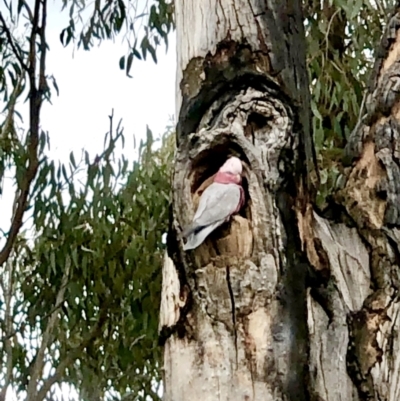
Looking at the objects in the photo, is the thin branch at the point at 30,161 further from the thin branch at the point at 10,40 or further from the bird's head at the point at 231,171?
the bird's head at the point at 231,171

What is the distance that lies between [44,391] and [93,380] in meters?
0.16

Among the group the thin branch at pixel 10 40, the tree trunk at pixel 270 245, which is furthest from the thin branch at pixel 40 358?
the tree trunk at pixel 270 245

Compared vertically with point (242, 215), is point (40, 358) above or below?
above

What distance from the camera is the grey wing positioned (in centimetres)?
100

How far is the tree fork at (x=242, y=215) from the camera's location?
974 mm

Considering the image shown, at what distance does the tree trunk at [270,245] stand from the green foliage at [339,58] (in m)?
0.89

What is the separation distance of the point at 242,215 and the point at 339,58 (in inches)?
58.7

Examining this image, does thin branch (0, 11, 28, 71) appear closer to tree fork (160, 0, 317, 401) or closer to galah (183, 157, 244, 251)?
tree fork (160, 0, 317, 401)

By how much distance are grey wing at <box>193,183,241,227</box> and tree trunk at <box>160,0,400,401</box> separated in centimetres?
2

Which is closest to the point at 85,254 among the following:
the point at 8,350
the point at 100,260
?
the point at 100,260

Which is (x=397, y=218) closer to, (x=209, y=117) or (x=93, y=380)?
(x=209, y=117)

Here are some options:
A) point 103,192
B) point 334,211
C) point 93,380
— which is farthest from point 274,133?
point 93,380

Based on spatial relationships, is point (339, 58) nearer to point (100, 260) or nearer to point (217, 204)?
point (100, 260)

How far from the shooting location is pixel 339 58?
2428mm
